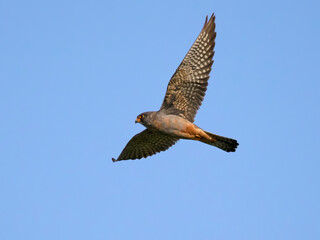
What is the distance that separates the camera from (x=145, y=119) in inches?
531

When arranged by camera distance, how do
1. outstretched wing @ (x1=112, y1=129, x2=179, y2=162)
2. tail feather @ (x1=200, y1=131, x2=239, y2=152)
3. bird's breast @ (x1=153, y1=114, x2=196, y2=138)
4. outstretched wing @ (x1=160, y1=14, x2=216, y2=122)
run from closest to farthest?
bird's breast @ (x1=153, y1=114, x2=196, y2=138), outstretched wing @ (x1=160, y1=14, x2=216, y2=122), tail feather @ (x1=200, y1=131, x2=239, y2=152), outstretched wing @ (x1=112, y1=129, x2=179, y2=162)

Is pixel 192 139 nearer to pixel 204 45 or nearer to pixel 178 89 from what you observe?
pixel 178 89

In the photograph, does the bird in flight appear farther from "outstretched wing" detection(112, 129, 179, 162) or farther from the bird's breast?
"outstretched wing" detection(112, 129, 179, 162)

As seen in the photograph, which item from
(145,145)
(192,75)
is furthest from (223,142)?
(145,145)

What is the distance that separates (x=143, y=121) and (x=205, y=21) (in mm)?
2875

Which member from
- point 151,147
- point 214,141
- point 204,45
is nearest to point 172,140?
point 151,147

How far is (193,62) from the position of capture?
1378 cm

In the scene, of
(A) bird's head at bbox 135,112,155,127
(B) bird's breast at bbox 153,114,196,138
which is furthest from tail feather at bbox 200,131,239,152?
(A) bird's head at bbox 135,112,155,127

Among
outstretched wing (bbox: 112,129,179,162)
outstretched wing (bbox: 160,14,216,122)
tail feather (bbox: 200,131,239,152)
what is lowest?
outstretched wing (bbox: 112,129,179,162)

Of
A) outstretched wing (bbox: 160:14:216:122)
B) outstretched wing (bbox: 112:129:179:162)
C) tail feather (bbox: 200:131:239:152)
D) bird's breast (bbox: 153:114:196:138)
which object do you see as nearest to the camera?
bird's breast (bbox: 153:114:196:138)

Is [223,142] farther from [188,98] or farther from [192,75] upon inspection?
[192,75]

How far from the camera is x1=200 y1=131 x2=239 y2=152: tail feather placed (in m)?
13.9

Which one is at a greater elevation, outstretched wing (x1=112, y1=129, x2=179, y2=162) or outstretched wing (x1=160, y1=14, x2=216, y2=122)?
outstretched wing (x1=160, y1=14, x2=216, y2=122)

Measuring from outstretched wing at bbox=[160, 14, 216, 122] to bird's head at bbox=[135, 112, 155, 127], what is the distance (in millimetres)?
514
